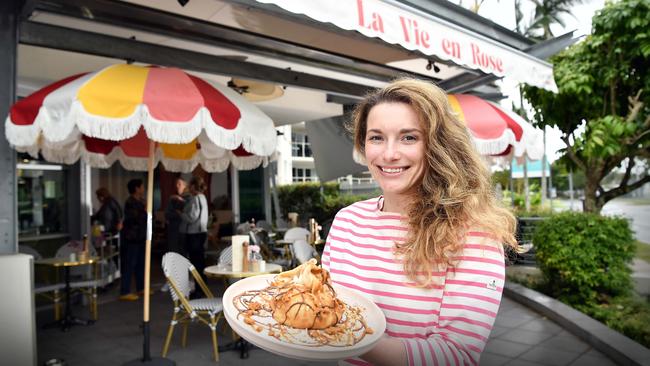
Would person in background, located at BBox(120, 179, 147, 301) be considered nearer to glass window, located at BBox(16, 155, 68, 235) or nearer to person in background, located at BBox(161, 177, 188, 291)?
person in background, located at BBox(161, 177, 188, 291)

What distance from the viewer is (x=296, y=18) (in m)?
3.58

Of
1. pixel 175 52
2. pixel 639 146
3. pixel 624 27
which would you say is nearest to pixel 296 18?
pixel 175 52

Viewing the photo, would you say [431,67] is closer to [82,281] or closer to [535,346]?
[535,346]

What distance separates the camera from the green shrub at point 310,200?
1357 cm

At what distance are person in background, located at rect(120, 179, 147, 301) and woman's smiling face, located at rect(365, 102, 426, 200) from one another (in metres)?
6.37

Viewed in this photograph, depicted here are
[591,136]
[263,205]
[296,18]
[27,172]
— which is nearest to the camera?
[296,18]

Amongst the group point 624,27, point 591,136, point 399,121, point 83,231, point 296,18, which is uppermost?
point 624,27

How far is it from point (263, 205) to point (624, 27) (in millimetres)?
8807

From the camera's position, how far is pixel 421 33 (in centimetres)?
395

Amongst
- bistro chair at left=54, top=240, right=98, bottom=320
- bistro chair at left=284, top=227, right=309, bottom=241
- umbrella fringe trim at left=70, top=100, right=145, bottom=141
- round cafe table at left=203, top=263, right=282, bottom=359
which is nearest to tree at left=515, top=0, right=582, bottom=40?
bistro chair at left=284, top=227, right=309, bottom=241

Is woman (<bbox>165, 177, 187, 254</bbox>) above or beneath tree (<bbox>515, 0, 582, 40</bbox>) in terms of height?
beneath

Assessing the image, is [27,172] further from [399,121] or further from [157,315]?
[399,121]

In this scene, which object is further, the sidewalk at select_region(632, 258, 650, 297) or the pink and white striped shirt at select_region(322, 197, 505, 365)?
the sidewalk at select_region(632, 258, 650, 297)

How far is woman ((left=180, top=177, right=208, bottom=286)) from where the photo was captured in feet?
23.1
